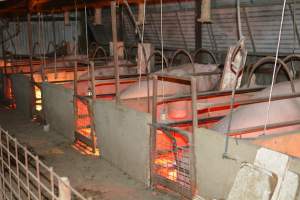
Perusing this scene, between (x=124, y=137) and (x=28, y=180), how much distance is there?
289cm

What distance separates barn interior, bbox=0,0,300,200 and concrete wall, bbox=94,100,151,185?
0.7 inches

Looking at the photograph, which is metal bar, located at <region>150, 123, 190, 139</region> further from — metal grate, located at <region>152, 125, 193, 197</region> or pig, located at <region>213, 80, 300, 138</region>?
pig, located at <region>213, 80, 300, 138</region>

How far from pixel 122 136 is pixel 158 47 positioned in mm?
6634

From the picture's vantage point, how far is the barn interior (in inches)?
174

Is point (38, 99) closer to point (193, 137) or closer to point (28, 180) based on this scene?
point (193, 137)

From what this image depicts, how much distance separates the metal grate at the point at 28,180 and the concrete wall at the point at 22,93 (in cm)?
229

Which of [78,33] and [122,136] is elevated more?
[78,33]

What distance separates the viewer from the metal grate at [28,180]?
2776mm

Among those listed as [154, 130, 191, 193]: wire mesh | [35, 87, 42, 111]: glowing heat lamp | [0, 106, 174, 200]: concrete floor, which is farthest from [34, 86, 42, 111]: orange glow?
[154, 130, 191, 193]: wire mesh

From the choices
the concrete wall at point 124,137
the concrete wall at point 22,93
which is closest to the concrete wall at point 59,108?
the concrete wall at point 22,93

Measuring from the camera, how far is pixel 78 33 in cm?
1719

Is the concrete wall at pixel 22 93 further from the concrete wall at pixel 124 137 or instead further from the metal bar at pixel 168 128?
the metal bar at pixel 168 128

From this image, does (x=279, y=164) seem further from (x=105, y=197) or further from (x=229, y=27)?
(x=229, y=27)

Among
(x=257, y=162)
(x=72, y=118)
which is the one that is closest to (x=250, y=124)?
(x=257, y=162)
